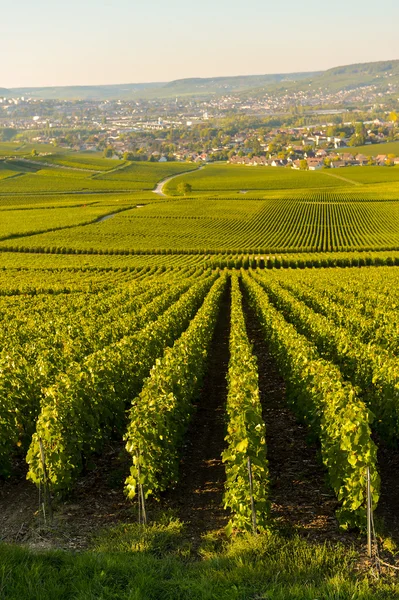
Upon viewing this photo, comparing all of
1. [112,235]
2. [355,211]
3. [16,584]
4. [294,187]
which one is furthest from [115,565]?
[294,187]

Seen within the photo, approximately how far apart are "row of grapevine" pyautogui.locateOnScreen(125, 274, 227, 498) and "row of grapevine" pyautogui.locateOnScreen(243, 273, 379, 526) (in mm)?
3500

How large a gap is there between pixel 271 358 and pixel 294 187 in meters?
157

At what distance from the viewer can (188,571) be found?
9273 mm

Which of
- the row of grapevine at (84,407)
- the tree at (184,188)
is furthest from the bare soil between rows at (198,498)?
the tree at (184,188)

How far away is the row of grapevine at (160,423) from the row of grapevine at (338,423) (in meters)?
3.50

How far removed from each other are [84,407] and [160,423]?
254 cm

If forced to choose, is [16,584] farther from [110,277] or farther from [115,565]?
[110,277]

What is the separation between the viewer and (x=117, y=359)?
1741 centimetres

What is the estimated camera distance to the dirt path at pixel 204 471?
11812mm

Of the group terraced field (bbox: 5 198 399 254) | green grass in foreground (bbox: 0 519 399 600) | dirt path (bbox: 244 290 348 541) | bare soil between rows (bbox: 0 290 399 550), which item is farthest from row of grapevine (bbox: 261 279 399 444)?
terraced field (bbox: 5 198 399 254)

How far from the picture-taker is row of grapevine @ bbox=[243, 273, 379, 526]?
10.8 m

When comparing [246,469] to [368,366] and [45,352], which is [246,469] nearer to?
[368,366]

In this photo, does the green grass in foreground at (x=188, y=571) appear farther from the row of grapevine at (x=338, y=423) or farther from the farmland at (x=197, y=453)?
the row of grapevine at (x=338, y=423)

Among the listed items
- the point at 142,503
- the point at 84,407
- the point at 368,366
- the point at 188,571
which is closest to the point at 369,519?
the point at 188,571
